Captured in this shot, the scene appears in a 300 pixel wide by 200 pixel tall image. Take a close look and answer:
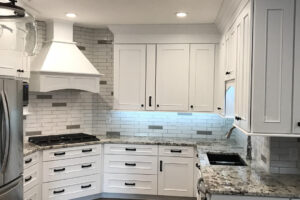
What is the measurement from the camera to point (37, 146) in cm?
371

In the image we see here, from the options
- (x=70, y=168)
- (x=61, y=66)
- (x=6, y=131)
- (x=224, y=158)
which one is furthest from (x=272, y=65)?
(x=70, y=168)

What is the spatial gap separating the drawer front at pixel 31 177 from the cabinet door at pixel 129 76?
4.95 ft

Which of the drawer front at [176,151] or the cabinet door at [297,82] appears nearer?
the cabinet door at [297,82]

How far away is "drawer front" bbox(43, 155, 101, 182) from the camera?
12.4 feet

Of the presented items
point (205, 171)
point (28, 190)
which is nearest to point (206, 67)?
point (205, 171)

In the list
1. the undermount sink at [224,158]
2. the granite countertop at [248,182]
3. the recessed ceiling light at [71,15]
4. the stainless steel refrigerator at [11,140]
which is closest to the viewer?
the granite countertop at [248,182]

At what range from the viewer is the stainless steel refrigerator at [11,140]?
2.67 meters

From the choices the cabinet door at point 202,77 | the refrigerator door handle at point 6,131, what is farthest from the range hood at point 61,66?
the cabinet door at point 202,77

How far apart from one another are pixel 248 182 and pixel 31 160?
2.49 metres

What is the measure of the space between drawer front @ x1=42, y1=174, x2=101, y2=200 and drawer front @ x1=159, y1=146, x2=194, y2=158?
3.36 ft

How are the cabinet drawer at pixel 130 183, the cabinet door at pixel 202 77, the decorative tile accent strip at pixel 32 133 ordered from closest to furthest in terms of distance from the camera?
the decorative tile accent strip at pixel 32 133 → the cabinet drawer at pixel 130 183 → the cabinet door at pixel 202 77

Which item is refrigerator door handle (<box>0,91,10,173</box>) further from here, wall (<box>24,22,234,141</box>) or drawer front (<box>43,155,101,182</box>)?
wall (<box>24,22,234,141</box>)

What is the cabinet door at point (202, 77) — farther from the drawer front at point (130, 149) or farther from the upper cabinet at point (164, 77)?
the drawer front at point (130, 149)

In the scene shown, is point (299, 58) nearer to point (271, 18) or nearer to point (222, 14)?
point (271, 18)
